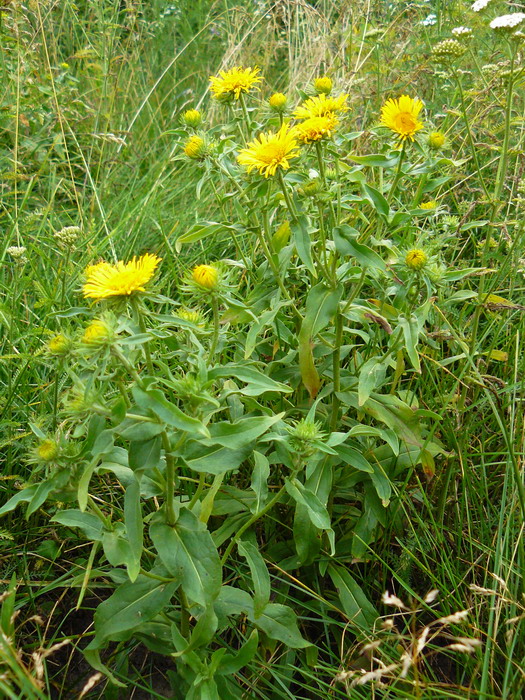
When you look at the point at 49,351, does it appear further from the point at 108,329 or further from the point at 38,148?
the point at 38,148

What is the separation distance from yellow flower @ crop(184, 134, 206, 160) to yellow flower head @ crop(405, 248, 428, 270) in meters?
0.63

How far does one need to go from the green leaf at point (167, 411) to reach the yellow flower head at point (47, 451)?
0.92 feet

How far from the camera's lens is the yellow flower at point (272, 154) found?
1.60 metres

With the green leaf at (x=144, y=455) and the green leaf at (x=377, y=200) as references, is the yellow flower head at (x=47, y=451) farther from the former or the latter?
the green leaf at (x=377, y=200)

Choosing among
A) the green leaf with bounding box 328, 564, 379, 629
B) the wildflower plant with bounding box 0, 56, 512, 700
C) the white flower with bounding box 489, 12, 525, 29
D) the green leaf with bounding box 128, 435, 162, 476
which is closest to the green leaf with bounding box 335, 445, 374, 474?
the wildflower plant with bounding box 0, 56, 512, 700

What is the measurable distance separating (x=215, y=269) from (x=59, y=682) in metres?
1.13

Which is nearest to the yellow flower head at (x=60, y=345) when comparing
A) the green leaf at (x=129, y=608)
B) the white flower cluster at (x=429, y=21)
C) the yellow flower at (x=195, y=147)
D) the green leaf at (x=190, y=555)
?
the green leaf at (x=190, y=555)

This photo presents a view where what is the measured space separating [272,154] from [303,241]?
0.22 m

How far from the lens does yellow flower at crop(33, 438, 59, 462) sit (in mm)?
1343

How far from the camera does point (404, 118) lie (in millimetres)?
1701

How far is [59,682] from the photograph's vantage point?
172 cm

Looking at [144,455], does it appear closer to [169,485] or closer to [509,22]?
[169,485]

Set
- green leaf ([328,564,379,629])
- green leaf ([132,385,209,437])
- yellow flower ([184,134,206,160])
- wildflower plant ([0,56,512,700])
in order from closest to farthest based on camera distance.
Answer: green leaf ([132,385,209,437]) → wildflower plant ([0,56,512,700]) → green leaf ([328,564,379,629]) → yellow flower ([184,134,206,160])

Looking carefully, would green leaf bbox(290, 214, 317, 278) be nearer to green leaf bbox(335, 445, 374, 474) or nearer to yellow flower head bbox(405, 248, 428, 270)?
yellow flower head bbox(405, 248, 428, 270)
